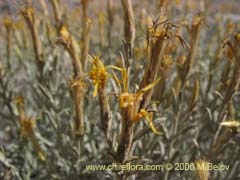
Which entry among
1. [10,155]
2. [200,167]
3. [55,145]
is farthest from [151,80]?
[10,155]

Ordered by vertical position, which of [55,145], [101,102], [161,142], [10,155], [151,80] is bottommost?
[10,155]

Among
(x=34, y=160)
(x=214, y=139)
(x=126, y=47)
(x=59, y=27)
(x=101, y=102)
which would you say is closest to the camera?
(x=101, y=102)

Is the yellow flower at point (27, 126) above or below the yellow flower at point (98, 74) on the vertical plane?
below

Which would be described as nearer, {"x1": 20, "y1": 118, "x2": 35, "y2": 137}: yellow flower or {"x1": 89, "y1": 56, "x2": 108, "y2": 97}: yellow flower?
{"x1": 89, "y1": 56, "x2": 108, "y2": 97}: yellow flower

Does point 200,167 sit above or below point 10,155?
above

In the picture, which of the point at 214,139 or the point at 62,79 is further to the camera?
the point at 62,79

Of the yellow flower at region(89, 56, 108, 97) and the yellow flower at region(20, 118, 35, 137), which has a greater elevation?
the yellow flower at region(89, 56, 108, 97)

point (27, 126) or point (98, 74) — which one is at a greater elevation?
point (98, 74)

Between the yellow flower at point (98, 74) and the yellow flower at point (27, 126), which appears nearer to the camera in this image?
the yellow flower at point (98, 74)

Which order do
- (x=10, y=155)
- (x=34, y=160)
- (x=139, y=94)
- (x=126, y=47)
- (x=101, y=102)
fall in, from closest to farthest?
(x=139, y=94), (x=101, y=102), (x=126, y=47), (x=34, y=160), (x=10, y=155)

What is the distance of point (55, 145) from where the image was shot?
229 cm

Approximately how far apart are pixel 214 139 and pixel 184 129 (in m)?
0.16

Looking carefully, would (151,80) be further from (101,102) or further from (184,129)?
(184,129)

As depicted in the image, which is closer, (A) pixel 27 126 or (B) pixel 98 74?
(B) pixel 98 74
